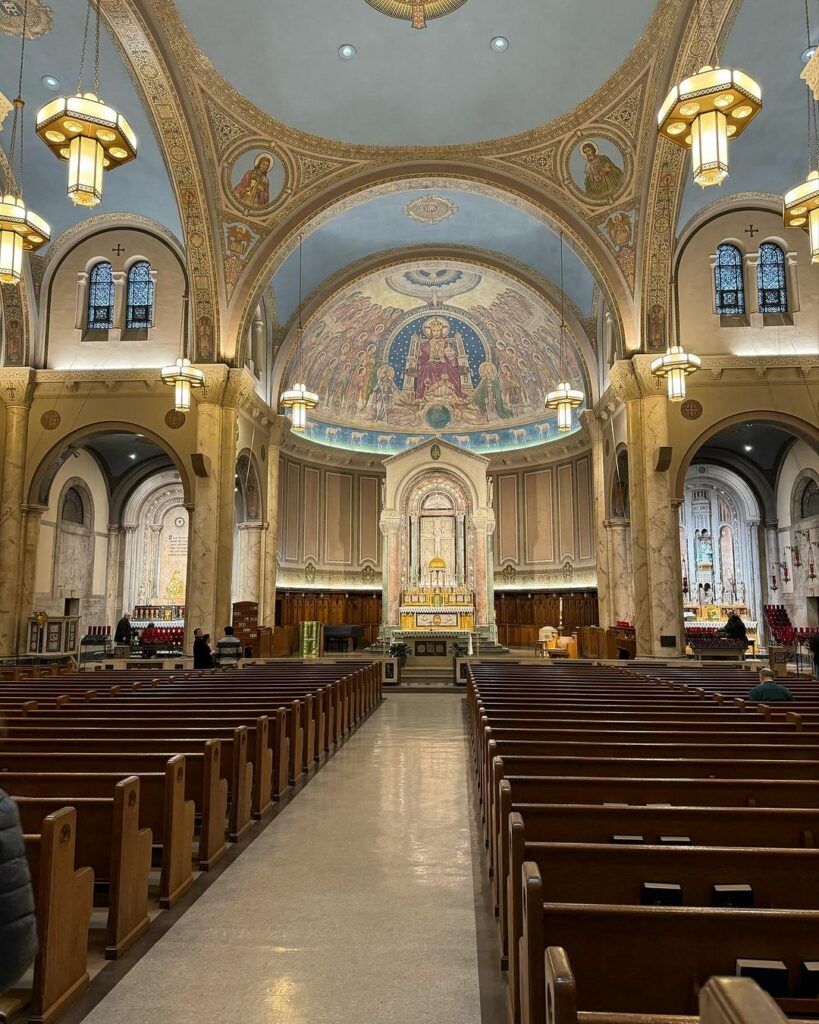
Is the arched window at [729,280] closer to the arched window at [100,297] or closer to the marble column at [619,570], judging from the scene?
the marble column at [619,570]

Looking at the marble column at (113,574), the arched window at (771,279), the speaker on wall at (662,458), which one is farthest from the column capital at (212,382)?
the arched window at (771,279)

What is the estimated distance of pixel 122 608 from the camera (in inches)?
1015

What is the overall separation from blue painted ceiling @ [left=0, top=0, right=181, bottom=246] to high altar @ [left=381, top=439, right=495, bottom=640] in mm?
10939

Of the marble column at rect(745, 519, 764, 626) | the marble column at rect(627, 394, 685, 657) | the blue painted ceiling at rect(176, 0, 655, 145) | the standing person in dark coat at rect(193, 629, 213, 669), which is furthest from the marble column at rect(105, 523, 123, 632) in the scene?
the marble column at rect(745, 519, 764, 626)

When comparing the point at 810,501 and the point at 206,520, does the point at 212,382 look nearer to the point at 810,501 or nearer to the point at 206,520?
the point at 206,520

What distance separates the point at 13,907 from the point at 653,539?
1709 cm

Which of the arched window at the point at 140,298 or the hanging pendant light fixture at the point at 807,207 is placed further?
the arched window at the point at 140,298

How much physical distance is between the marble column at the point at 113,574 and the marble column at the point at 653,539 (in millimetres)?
16991

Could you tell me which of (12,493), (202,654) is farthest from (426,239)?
(202,654)

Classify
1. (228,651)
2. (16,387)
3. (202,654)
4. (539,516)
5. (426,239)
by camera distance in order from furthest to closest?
1. (539,516)
2. (426,239)
3. (16,387)
4. (228,651)
5. (202,654)

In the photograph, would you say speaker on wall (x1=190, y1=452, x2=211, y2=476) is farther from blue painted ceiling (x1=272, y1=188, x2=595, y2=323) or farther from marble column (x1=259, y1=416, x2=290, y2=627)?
blue painted ceiling (x1=272, y1=188, x2=595, y2=323)

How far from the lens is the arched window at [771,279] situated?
1883 cm

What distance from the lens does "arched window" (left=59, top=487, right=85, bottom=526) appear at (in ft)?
74.5

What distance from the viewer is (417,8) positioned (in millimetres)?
14938
